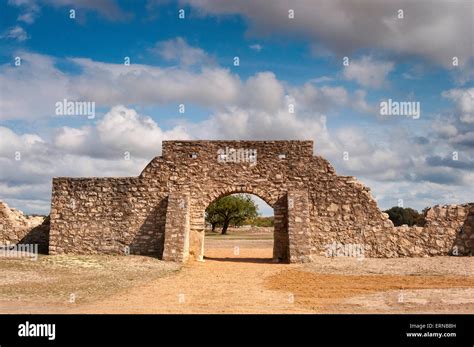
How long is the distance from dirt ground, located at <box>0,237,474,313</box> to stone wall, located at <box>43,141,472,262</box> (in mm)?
997

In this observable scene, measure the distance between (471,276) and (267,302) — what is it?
6.81 meters

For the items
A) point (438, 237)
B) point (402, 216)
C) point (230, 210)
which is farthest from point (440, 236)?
point (230, 210)

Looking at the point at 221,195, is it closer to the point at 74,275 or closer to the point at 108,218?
the point at 108,218

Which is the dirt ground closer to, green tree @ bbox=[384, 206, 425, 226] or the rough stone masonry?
the rough stone masonry

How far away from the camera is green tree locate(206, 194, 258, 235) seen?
1745 inches

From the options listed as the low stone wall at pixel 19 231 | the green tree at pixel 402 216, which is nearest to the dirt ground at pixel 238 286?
the low stone wall at pixel 19 231

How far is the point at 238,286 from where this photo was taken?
12.8 meters

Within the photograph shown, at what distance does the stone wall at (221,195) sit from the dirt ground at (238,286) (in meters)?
1.00

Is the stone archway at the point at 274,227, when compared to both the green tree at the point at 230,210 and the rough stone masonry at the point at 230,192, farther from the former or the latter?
the green tree at the point at 230,210

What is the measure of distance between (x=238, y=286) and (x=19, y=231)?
1108 centimetres

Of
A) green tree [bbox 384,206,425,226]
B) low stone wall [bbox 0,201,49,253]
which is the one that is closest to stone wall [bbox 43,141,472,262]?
low stone wall [bbox 0,201,49,253]

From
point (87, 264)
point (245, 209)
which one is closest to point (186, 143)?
point (87, 264)
